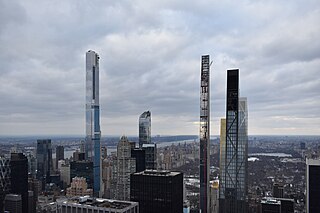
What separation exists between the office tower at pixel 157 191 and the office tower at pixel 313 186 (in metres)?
12.6

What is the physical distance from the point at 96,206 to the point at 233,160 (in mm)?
12362

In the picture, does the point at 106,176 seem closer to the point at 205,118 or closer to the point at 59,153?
the point at 59,153

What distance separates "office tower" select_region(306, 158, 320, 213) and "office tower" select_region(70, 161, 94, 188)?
2501cm

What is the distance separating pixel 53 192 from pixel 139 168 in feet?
39.3

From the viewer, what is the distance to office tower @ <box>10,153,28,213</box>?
99.9 ft

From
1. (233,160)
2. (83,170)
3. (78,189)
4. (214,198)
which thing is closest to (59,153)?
(83,170)

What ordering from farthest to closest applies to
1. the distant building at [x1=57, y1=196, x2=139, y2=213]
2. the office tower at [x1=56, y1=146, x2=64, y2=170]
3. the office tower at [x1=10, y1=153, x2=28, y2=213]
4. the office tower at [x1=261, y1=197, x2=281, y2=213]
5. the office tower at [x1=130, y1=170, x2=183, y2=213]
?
the office tower at [x1=56, y1=146, x2=64, y2=170] → the office tower at [x1=10, y1=153, x2=28, y2=213] → the office tower at [x1=261, y1=197, x2=281, y2=213] → the office tower at [x1=130, y1=170, x2=183, y2=213] → the distant building at [x1=57, y1=196, x2=139, y2=213]

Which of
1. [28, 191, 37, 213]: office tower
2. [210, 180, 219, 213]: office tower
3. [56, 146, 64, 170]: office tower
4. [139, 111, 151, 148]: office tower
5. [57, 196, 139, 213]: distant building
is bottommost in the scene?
[28, 191, 37, 213]: office tower

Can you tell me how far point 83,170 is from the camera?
129 ft

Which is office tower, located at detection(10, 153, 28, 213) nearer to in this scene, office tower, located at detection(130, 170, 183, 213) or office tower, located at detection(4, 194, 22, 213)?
office tower, located at detection(4, 194, 22, 213)

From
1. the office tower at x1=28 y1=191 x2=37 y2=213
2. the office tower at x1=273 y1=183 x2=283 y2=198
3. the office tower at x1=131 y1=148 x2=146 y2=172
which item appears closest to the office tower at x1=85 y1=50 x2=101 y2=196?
the office tower at x1=131 y1=148 x2=146 y2=172

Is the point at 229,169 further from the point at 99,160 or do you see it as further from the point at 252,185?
the point at 99,160

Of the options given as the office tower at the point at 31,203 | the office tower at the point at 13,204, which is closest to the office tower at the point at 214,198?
the office tower at the point at 31,203

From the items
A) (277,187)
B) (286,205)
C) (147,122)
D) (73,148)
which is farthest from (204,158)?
(73,148)
